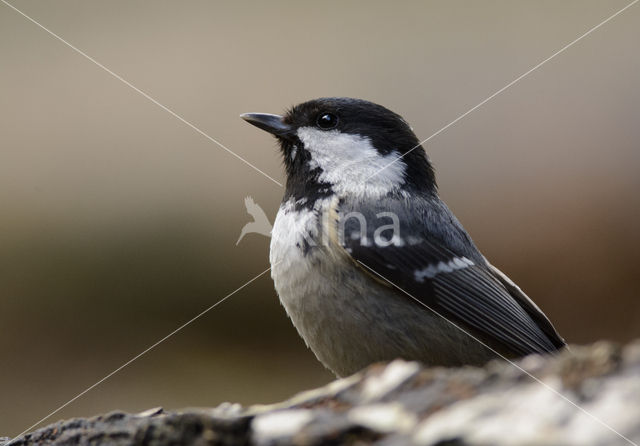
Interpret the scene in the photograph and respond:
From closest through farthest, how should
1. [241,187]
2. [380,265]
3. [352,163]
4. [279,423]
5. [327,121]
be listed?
[279,423] → [380,265] → [352,163] → [327,121] → [241,187]

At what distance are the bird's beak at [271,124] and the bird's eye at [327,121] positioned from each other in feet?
0.36

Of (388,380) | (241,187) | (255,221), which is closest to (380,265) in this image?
(388,380)

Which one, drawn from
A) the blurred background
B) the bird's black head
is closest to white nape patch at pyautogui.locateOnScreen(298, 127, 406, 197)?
the bird's black head

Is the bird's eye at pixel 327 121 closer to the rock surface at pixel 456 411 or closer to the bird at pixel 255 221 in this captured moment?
the rock surface at pixel 456 411

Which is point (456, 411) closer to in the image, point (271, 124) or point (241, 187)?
point (271, 124)

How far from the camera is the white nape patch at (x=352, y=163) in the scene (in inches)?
103

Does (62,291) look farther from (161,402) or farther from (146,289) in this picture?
(161,402)

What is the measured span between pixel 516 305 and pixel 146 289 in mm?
3525

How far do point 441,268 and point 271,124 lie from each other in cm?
85

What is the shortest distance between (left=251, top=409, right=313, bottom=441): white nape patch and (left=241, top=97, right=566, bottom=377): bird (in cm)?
87

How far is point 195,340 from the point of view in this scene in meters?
5.69

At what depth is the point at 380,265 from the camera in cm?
235

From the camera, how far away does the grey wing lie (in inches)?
92.8

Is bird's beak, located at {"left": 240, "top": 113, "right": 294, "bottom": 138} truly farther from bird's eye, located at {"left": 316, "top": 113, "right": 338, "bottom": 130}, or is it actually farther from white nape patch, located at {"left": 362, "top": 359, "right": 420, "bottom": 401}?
white nape patch, located at {"left": 362, "top": 359, "right": 420, "bottom": 401}
